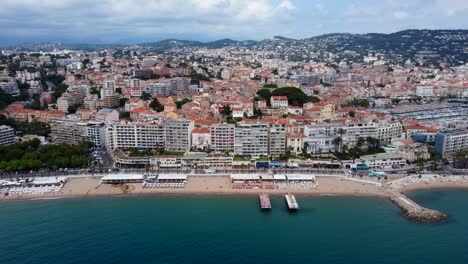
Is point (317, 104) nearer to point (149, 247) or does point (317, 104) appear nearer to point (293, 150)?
point (293, 150)

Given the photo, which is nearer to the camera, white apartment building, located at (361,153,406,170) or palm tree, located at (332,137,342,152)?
white apartment building, located at (361,153,406,170)

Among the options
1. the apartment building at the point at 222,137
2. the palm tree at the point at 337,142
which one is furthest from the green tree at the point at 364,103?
the apartment building at the point at 222,137

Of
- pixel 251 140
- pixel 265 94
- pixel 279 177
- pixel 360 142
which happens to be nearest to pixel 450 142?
pixel 360 142

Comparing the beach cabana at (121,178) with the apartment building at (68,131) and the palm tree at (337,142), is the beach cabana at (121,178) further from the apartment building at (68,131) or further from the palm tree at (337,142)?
the palm tree at (337,142)

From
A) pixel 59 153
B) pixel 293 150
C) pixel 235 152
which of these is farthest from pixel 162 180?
pixel 293 150

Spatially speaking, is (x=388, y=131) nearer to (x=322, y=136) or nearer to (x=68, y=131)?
(x=322, y=136)

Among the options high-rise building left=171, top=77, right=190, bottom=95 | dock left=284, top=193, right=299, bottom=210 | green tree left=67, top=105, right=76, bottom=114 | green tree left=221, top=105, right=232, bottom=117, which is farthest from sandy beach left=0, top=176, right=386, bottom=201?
high-rise building left=171, top=77, right=190, bottom=95

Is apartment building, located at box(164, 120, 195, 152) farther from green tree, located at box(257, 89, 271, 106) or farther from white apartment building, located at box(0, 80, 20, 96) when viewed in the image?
white apartment building, located at box(0, 80, 20, 96)
